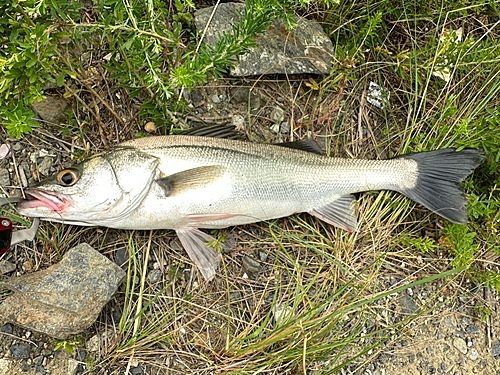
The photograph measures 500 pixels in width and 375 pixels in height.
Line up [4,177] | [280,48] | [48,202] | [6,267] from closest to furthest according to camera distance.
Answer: [48,202]
[6,267]
[4,177]
[280,48]

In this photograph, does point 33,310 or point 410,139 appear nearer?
point 33,310

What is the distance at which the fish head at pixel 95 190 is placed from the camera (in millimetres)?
3201

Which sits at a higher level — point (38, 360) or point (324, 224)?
point (324, 224)

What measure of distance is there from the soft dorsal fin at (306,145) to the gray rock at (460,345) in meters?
2.26

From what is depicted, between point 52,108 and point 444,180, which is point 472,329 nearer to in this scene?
point 444,180

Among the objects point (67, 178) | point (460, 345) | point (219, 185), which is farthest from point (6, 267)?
point (460, 345)

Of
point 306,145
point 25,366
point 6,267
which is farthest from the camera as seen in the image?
point 306,145

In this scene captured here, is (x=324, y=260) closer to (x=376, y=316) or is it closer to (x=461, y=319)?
(x=376, y=316)

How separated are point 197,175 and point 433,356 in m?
2.82

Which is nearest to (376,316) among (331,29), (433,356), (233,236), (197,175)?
(433,356)

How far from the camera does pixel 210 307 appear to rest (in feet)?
12.0

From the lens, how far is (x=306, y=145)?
377cm

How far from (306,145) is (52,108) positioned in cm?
241

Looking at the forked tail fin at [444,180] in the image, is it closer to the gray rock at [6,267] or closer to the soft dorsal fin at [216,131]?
the soft dorsal fin at [216,131]
